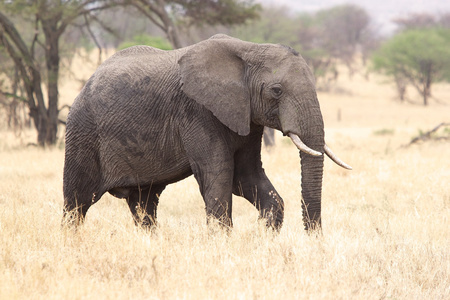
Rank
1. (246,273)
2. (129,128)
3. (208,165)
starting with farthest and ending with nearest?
1. (129,128)
2. (208,165)
3. (246,273)

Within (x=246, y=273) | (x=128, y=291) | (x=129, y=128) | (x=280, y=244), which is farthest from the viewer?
(x=129, y=128)

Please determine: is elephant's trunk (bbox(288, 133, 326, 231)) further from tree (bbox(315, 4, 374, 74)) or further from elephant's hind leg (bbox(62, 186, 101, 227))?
tree (bbox(315, 4, 374, 74))

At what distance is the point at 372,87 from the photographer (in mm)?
48844

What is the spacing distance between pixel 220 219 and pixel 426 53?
121 ft

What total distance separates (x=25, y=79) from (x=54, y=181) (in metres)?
5.68

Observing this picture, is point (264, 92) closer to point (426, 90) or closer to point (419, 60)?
point (426, 90)

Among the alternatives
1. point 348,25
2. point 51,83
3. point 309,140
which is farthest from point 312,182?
point 348,25

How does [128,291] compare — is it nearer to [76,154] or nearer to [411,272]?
[411,272]

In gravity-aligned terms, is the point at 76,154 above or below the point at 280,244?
above

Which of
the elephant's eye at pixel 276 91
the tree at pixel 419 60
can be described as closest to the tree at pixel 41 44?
the elephant's eye at pixel 276 91

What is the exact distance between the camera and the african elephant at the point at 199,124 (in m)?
5.02

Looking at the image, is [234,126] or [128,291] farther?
[234,126]

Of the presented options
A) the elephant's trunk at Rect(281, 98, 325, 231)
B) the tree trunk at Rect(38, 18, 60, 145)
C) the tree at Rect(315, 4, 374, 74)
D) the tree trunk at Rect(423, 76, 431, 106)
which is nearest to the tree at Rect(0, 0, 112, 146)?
the tree trunk at Rect(38, 18, 60, 145)

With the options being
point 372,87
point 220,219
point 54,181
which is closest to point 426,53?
point 372,87
